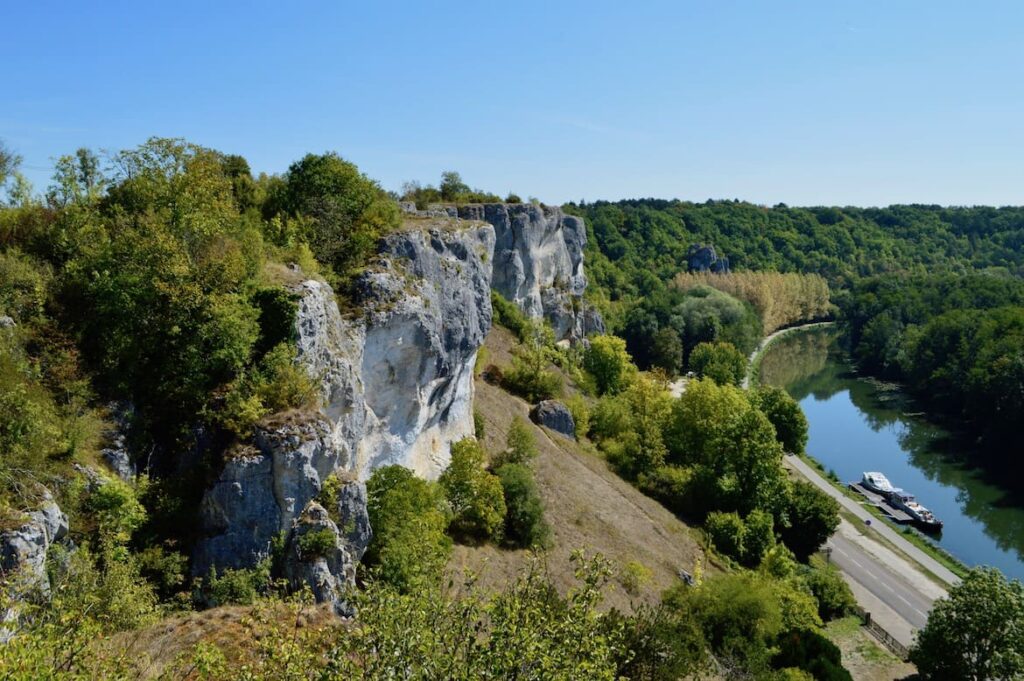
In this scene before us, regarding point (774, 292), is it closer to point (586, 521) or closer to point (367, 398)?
point (586, 521)

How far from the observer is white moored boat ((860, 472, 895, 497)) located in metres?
44.4

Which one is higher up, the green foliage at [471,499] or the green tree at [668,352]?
the green tree at [668,352]

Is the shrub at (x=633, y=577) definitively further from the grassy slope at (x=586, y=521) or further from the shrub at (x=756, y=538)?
the shrub at (x=756, y=538)

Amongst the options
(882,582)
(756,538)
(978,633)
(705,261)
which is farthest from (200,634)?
(705,261)

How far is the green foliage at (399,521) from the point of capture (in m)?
17.9

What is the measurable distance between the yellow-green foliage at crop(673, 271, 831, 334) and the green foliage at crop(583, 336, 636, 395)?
135 feet

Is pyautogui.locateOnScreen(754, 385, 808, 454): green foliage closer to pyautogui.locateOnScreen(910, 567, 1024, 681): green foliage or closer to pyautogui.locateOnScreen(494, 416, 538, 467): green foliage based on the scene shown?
pyautogui.locateOnScreen(494, 416, 538, 467): green foliage

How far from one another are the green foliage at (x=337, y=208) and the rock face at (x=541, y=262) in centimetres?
2432

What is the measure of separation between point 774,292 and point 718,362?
144 ft

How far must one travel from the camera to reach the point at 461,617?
8852 mm

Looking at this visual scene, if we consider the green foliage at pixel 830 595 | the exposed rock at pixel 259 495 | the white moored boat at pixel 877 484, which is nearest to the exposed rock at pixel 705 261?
the white moored boat at pixel 877 484

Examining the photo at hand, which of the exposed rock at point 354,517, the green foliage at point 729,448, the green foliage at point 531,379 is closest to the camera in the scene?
the exposed rock at point 354,517

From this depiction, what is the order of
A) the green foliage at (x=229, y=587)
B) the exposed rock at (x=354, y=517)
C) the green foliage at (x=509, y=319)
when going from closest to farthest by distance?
1. the green foliage at (x=229, y=587)
2. the exposed rock at (x=354, y=517)
3. the green foliage at (x=509, y=319)

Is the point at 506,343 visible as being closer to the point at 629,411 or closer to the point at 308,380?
the point at 629,411
